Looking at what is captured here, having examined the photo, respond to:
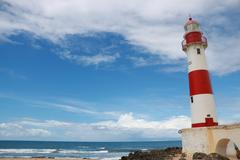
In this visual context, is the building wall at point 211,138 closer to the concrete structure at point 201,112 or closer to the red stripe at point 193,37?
the concrete structure at point 201,112

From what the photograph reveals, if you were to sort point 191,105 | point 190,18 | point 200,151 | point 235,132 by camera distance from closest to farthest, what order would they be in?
point 235,132 → point 200,151 → point 191,105 → point 190,18

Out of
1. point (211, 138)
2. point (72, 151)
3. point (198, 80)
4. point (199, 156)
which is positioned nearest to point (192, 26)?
point (198, 80)

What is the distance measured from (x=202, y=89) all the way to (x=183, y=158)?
10.9 ft

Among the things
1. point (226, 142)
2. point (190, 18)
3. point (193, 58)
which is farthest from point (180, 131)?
point (190, 18)

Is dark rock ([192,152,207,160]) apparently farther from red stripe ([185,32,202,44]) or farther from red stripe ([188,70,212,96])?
red stripe ([185,32,202,44])

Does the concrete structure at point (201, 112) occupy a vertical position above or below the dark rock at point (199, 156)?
above

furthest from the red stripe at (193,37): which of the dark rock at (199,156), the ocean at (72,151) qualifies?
the ocean at (72,151)

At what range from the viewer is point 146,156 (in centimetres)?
1661

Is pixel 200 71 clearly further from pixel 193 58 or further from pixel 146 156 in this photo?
pixel 146 156

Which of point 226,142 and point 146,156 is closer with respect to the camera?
point 226,142

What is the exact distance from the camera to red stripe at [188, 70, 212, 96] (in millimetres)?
Answer: 14656

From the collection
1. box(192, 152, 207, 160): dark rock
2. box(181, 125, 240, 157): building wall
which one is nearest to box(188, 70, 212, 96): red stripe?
box(181, 125, 240, 157): building wall

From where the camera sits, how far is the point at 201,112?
14578 mm

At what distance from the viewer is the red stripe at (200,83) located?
48.1ft
